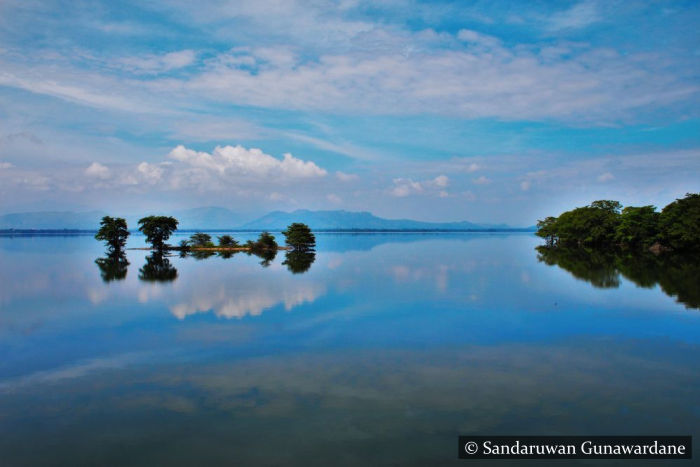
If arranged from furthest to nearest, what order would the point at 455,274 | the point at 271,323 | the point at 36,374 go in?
the point at 455,274
the point at 271,323
the point at 36,374

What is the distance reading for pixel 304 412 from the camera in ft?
27.2

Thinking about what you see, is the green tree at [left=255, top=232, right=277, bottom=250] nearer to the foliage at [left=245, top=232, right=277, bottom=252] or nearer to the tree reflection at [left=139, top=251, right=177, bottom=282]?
the foliage at [left=245, top=232, right=277, bottom=252]

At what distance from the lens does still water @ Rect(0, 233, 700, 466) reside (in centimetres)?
730

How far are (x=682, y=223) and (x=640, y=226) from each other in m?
8.05

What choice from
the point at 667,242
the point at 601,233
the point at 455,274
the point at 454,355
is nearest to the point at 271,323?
the point at 454,355

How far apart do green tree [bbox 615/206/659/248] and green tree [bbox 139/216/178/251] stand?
57845 millimetres

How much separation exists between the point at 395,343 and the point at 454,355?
188 centimetres

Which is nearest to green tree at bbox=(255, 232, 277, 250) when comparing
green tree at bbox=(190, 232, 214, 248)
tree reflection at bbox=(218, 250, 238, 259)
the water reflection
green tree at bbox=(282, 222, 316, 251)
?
green tree at bbox=(282, 222, 316, 251)

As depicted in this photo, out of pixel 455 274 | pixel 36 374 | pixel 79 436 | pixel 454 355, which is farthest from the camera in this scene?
pixel 455 274

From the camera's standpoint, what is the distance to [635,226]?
194 ft

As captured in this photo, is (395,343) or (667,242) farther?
(667,242)

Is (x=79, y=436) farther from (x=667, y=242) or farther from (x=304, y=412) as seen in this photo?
(x=667, y=242)

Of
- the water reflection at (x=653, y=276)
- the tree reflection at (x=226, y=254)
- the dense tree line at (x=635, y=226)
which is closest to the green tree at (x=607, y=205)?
the dense tree line at (x=635, y=226)

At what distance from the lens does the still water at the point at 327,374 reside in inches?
288
